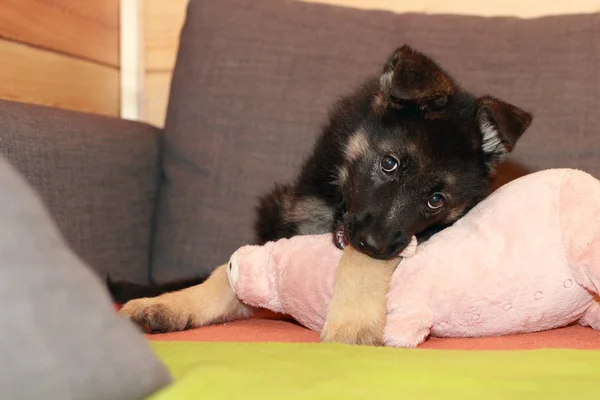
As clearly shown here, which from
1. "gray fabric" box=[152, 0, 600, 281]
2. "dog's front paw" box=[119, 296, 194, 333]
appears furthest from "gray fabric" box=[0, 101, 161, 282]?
"dog's front paw" box=[119, 296, 194, 333]

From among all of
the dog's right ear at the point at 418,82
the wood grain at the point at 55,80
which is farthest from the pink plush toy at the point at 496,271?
the wood grain at the point at 55,80

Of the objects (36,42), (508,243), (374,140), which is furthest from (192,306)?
(36,42)

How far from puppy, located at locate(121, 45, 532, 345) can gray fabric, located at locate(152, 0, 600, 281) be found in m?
0.54

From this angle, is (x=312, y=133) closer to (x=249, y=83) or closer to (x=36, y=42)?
(x=249, y=83)

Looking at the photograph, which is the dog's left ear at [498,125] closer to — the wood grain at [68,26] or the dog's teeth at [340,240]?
the dog's teeth at [340,240]

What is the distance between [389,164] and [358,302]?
1.85ft

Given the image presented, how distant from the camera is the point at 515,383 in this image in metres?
1.29

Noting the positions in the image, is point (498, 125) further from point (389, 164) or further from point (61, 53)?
point (61, 53)

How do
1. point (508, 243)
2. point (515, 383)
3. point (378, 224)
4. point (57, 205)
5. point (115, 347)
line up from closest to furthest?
point (115, 347)
point (515, 383)
point (508, 243)
point (378, 224)
point (57, 205)

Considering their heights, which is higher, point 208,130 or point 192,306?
point 208,130

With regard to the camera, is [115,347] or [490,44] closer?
[115,347]

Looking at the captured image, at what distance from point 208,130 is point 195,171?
192mm

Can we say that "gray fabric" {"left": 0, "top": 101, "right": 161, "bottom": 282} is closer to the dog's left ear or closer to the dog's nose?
the dog's nose

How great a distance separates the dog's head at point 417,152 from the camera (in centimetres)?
210
